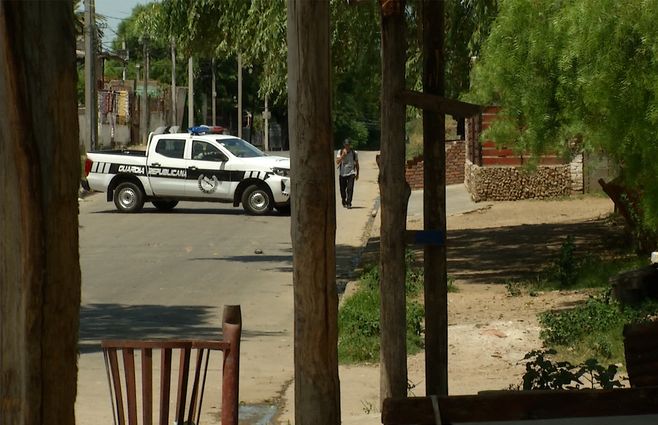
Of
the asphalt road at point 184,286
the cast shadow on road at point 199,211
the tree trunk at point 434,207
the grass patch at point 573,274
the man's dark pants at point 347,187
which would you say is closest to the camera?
the tree trunk at point 434,207

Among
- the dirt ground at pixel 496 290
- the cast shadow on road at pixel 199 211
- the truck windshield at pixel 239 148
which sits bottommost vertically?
the dirt ground at pixel 496 290

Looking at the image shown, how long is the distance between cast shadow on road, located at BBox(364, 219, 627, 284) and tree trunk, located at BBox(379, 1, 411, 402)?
8.72 metres

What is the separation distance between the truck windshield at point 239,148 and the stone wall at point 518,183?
5249 mm

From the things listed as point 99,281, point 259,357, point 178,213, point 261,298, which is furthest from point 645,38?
point 178,213

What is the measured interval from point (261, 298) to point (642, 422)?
10.4m

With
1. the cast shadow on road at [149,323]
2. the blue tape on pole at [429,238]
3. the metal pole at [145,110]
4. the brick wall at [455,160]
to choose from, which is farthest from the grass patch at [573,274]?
the metal pole at [145,110]

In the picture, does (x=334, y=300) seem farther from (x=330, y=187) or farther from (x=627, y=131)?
(x=627, y=131)

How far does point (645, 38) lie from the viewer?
10203 mm

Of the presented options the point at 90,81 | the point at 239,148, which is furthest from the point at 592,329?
the point at 90,81

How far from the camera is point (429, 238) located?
704cm

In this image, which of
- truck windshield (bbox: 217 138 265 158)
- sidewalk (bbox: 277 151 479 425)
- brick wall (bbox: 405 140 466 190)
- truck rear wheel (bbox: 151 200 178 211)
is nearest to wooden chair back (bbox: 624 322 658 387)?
sidewalk (bbox: 277 151 479 425)

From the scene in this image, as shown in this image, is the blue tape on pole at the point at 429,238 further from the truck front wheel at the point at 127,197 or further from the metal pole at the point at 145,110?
the metal pole at the point at 145,110

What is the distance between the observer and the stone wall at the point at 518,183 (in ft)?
95.2

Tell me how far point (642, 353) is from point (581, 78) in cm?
525
